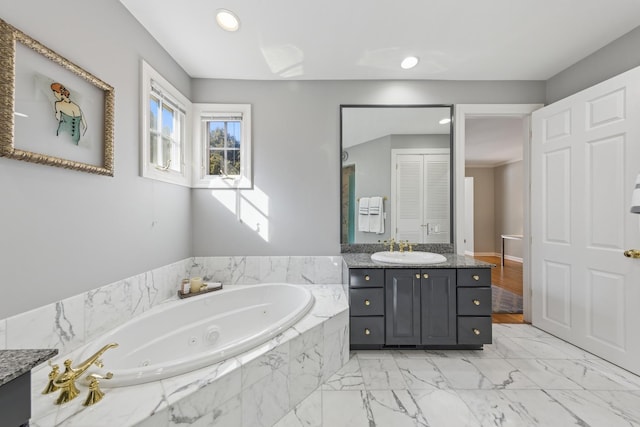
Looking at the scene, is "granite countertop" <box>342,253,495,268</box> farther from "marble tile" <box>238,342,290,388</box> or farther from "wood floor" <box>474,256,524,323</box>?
"wood floor" <box>474,256,524,323</box>

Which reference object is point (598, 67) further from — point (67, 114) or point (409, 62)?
point (67, 114)

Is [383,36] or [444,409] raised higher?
[383,36]

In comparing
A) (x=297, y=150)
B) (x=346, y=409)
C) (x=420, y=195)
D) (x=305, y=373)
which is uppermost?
(x=297, y=150)

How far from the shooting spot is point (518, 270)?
525 cm

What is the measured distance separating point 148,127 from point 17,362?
169 cm

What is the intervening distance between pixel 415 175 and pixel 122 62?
8.14 feet

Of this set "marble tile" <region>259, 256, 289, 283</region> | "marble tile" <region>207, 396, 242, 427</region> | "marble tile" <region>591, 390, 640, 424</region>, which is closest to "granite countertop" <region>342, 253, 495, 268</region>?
"marble tile" <region>259, 256, 289, 283</region>

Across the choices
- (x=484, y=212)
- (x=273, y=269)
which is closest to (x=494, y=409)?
(x=273, y=269)

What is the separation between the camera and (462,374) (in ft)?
6.20

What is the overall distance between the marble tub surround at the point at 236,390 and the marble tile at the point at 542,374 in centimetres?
134

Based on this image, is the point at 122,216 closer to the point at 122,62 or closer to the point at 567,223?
the point at 122,62

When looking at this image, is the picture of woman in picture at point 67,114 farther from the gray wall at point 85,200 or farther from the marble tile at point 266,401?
the marble tile at point 266,401

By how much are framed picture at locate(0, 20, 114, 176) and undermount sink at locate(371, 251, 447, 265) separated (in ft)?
6.67

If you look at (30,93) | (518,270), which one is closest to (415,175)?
(30,93)
